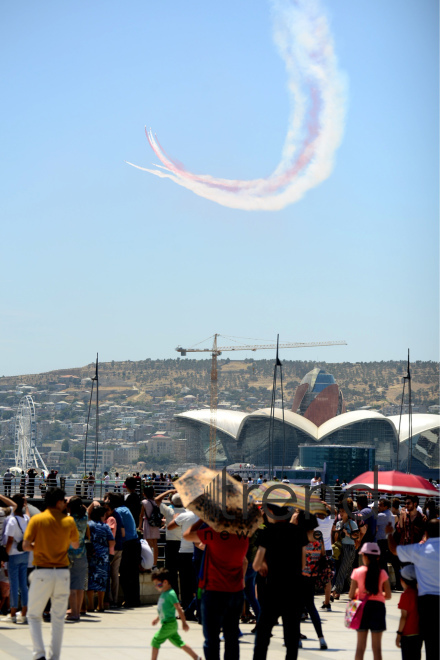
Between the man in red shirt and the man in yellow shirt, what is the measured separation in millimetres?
1043

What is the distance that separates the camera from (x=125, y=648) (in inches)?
293

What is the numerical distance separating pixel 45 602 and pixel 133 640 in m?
1.74

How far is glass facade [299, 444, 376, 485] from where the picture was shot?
9869cm

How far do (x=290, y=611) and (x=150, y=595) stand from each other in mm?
4564

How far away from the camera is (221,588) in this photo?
231 inches

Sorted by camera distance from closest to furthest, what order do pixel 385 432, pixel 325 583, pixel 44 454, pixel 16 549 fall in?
pixel 16 549
pixel 325 583
pixel 385 432
pixel 44 454

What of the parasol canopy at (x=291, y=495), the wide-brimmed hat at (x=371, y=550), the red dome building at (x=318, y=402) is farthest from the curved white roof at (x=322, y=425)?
the wide-brimmed hat at (x=371, y=550)

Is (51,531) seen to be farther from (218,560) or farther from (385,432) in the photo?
(385,432)

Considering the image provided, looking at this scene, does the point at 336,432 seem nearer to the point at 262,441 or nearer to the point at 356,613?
the point at 262,441

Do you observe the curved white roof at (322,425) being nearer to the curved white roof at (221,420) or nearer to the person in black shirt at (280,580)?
the curved white roof at (221,420)

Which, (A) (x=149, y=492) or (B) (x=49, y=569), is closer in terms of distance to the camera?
(B) (x=49, y=569)

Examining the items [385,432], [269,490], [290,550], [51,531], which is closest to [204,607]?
[290,550]

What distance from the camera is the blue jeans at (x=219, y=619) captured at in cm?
584

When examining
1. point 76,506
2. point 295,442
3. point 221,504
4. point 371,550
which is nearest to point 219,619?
point 221,504
